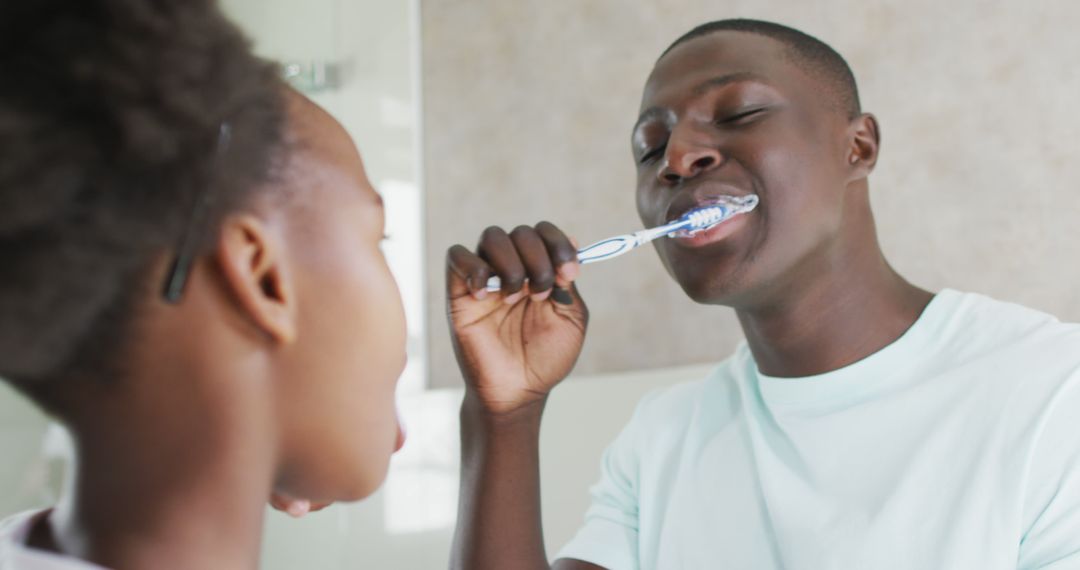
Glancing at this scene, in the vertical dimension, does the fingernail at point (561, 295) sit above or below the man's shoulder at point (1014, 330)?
above

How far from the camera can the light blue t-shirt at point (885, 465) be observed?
730 mm

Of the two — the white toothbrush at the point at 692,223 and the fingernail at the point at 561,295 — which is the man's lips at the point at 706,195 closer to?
the white toothbrush at the point at 692,223

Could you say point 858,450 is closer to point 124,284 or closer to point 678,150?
point 678,150

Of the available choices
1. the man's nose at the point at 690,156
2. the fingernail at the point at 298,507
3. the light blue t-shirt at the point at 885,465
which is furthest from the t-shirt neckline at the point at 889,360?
the fingernail at the point at 298,507

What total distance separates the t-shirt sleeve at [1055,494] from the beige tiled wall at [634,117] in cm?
48

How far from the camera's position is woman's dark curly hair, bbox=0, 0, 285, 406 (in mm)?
354

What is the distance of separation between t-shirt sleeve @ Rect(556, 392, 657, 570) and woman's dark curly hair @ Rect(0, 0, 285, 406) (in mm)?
673

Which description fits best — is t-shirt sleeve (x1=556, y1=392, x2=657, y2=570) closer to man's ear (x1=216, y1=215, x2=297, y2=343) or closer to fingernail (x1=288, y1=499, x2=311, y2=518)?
fingernail (x1=288, y1=499, x2=311, y2=518)

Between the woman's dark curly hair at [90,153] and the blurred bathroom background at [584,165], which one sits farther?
the blurred bathroom background at [584,165]

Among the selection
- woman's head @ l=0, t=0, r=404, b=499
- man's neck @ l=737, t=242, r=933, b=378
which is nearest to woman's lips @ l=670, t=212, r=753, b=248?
man's neck @ l=737, t=242, r=933, b=378

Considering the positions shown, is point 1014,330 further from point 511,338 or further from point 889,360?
point 511,338

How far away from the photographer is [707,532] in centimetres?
90

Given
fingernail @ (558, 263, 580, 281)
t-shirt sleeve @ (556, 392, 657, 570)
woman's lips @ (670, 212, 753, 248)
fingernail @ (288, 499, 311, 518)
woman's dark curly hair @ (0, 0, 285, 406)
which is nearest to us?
woman's dark curly hair @ (0, 0, 285, 406)

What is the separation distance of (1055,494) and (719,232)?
0.35 metres
